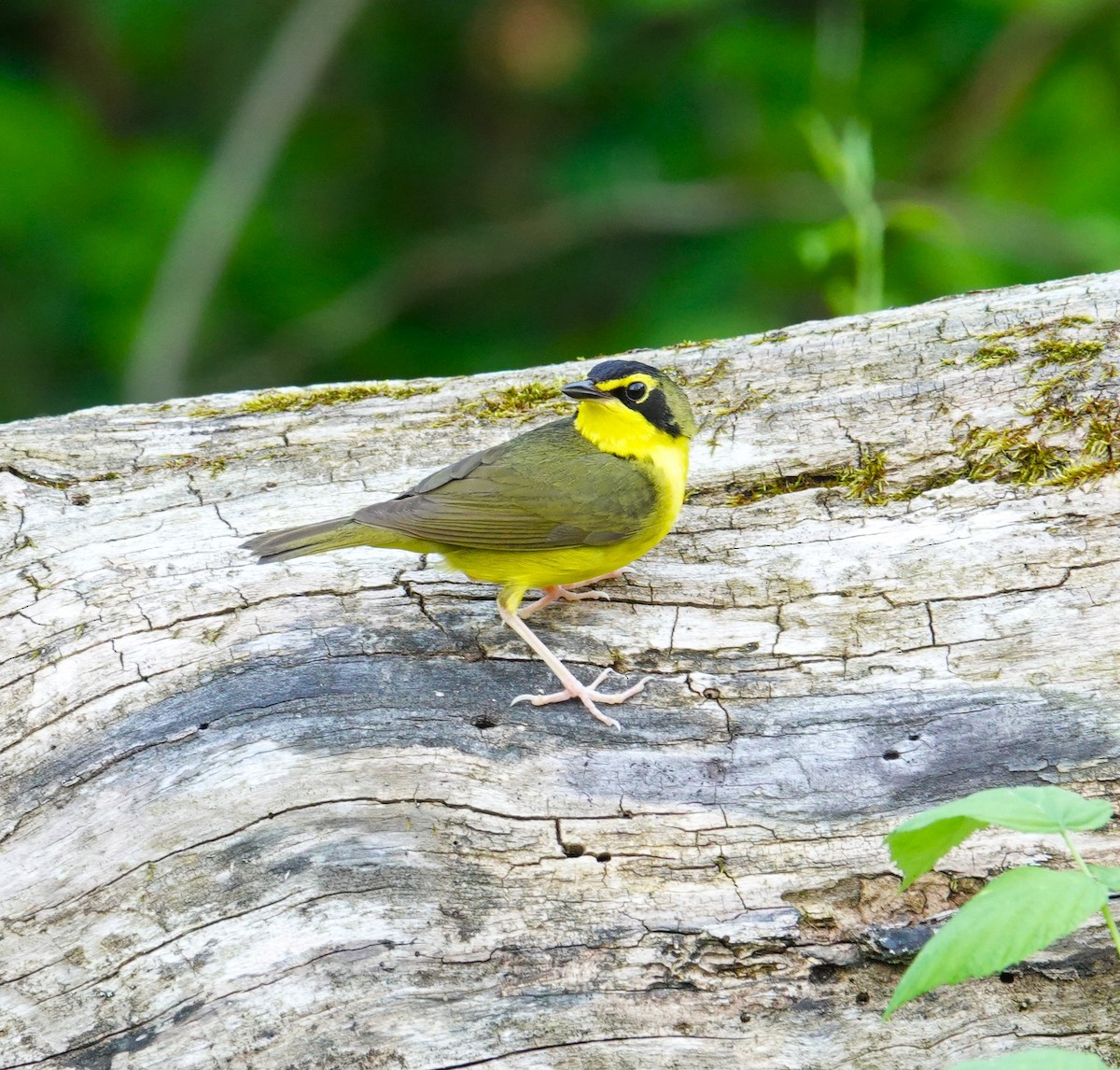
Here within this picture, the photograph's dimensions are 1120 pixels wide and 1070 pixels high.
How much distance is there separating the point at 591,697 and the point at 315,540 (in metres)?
1.00

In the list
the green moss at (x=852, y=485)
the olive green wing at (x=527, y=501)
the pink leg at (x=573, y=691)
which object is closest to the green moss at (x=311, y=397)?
the olive green wing at (x=527, y=501)

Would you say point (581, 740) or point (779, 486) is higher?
point (779, 486)

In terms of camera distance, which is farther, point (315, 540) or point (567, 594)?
point (567, 594)

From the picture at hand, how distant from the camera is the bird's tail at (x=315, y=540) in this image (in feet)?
12.5

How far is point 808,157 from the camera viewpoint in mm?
8250

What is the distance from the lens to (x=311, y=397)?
16.3 ft

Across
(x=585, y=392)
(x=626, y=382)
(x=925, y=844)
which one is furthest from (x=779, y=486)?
(x=925, y=844)

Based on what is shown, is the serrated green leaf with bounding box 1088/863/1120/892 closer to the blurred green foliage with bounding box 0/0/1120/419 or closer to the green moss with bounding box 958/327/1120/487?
the green moss with bounding box 958/327/1120/487

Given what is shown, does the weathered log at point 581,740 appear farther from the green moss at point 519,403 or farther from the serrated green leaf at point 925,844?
the serrated green leaf at point 925,844

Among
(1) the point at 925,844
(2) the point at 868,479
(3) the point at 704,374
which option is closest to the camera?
(1) the point at 925,844

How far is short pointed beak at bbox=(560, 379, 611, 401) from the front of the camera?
415cm

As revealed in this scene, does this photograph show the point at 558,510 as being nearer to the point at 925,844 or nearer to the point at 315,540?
the point at 315,540

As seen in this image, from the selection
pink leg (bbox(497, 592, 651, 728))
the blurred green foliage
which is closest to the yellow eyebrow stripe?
pink leg (bbox(497, 592, 651, 728))

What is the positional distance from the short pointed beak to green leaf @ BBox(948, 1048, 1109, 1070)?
268cm
